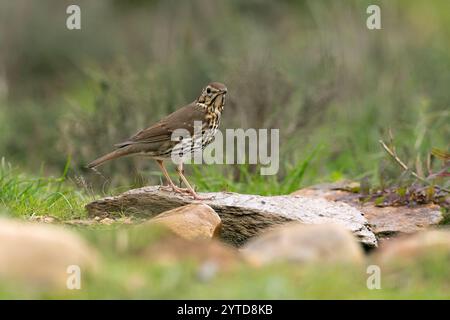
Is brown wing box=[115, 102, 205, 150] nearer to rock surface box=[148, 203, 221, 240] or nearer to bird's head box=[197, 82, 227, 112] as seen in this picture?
bird's head box=[197, 82, 227, 112]

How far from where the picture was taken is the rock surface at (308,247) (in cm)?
553

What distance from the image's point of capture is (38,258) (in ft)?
16.4

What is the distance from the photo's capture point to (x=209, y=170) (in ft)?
33.7

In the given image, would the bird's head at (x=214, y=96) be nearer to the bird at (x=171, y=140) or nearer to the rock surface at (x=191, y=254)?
the bird at (x=171, y=140)

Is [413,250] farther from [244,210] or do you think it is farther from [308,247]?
[244,210]

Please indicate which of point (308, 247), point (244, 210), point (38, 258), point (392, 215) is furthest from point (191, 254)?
point (392, 215)

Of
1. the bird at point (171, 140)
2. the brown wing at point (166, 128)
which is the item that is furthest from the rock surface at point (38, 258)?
the brown wing at point (166, 128)

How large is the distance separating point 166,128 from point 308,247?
10.1ft

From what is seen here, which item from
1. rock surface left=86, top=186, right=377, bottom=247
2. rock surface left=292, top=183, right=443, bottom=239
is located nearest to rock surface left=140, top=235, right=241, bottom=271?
rock surface left=86, top=186, right=377, bottom=247

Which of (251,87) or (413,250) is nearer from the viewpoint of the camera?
(413,250)

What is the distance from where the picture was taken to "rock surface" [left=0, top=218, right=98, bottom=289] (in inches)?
195

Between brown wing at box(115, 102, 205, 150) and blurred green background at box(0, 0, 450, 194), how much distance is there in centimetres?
37
